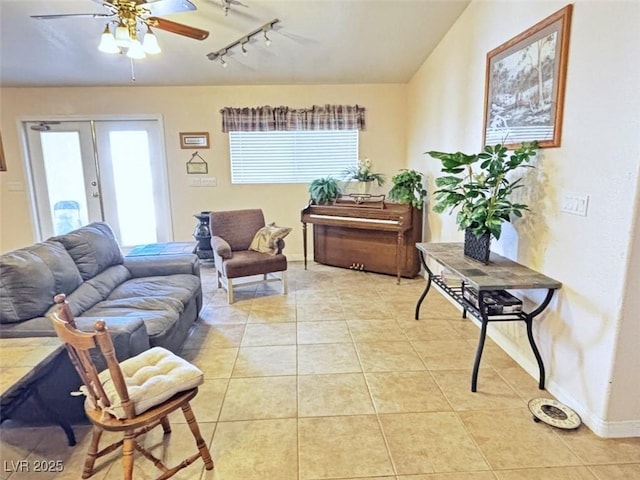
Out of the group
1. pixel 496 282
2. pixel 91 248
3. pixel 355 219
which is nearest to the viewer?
pixel 496 282

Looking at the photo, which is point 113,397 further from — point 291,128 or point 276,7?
point 291,128

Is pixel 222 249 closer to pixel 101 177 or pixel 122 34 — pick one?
pixel 122 34

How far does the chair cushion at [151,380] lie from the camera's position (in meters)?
1.55

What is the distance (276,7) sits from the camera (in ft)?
11.6

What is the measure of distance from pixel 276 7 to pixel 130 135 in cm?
294

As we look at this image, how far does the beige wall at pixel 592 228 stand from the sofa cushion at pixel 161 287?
249 cm

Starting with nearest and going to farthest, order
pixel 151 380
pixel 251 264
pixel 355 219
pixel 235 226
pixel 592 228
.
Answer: pixel 151 380
pixel 592 228
pixel 251 264
pixel 235 226
pixel 355 219

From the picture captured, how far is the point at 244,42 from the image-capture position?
4.09 meters

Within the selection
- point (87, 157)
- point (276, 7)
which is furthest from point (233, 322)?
point (87, 157)

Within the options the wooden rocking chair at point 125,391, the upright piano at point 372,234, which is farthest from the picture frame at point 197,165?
the wooden rocking chair at point 125,391

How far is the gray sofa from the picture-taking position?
2.01 metres

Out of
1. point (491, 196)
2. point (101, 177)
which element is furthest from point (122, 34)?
point (101, 177)

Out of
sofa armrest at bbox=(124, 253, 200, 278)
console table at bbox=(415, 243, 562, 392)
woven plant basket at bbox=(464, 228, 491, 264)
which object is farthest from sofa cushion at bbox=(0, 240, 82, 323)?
woven plant basket at bbox=(464, 228, 491, 264)

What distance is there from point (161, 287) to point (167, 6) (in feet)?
6.44
